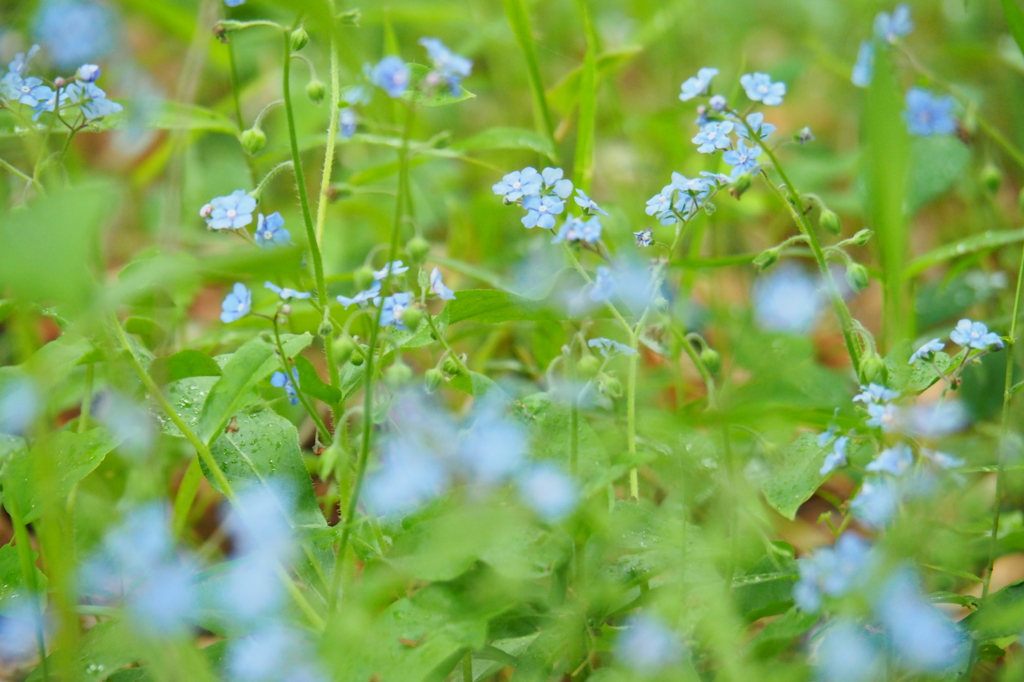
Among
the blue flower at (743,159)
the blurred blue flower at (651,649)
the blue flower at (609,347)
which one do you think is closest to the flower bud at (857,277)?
the blue flower at (743,159)

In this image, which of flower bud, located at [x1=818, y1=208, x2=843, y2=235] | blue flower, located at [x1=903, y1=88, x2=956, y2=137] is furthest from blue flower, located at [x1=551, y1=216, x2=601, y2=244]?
blue flower, located at [x1=903, y1=88, x2=956, y2=137]

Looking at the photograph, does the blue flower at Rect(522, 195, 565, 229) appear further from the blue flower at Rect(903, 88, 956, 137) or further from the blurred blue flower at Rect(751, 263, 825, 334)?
the blue flower at Rect(903, 88, 956, 137)

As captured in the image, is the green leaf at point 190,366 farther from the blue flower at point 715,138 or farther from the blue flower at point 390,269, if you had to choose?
the blue flower at point 715,138

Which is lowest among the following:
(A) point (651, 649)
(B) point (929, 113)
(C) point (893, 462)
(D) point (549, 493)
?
(A) point (651, 649)

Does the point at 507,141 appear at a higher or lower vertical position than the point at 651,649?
higher

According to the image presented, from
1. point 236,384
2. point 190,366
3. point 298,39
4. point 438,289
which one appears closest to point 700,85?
point 438,289

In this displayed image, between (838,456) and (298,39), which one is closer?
(838,456)

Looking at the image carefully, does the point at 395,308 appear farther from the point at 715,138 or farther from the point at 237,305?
the point at 715,138

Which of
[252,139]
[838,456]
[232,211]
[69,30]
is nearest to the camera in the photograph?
[838,456]
